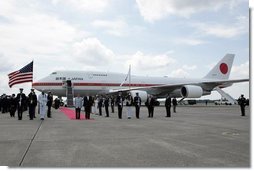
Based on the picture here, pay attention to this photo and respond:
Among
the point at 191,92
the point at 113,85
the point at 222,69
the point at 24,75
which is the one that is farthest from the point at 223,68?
the point at 24,75

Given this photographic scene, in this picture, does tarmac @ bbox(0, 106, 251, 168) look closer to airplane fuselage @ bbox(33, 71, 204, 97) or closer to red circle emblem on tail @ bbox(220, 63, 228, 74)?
airplane fuselage @ bbox(33, 71, 204, 97)

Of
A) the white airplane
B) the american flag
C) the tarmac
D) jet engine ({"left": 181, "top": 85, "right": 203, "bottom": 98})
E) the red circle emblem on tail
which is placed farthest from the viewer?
the red circle emblem on tail

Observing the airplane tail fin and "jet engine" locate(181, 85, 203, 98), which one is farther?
the airplane tail fin

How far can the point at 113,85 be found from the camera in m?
37.7

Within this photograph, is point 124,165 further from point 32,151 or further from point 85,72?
point 85,72

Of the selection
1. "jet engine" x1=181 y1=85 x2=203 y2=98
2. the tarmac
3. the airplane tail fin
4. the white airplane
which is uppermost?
the airplane tail fin

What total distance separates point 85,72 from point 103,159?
31.5 meters

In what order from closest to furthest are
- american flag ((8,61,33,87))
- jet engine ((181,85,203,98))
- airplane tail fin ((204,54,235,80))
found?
american flag ((8,61,33,87)) < jet engine ((181,85,203,98)) < airplane tail fin ((204,54,235,80))

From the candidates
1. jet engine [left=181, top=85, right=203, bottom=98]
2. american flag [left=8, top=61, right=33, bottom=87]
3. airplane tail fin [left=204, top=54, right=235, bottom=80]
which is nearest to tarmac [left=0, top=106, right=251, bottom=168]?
american flag [left=8, top=61, right=33, bottom=87]

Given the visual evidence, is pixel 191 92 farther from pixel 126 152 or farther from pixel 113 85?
pixel 126 152

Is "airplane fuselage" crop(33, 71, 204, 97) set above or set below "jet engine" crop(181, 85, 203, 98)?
above

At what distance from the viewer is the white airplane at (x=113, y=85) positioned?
1369 inches

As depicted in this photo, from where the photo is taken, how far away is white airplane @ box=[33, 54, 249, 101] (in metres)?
34.8

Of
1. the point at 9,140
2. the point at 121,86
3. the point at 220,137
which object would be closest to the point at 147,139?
the point at 220,137
